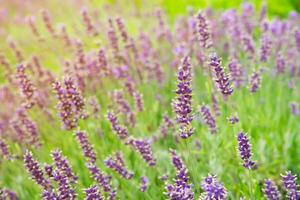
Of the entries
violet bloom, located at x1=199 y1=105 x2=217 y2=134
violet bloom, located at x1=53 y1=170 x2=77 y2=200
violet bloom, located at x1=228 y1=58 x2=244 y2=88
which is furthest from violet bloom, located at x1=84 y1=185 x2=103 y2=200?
violet bloom, located at x1=228 y1=58 x2=244 y2=88

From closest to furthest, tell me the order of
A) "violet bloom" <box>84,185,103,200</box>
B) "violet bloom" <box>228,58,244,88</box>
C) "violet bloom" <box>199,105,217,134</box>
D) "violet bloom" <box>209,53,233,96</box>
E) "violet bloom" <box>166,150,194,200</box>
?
1. "violet bloom" <box>166,150,194,200</box>
2. "violet bloom" <box>84,185,103,200</box>
3. "violet bloom" <box>209,53,233,96</box>
4. "violet bloom" <box>199,105,217,134</box>
5. "violet bloom" <box>228,58,244,88</box>

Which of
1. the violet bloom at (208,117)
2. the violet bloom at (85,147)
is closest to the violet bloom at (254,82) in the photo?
the violet bloom at (208,117)

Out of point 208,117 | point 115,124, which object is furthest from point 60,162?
point 208,117

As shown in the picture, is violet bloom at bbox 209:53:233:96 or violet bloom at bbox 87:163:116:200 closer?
violet bloom at bbox 209:53:233:96

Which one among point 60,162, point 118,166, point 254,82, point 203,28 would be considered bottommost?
point 60,162

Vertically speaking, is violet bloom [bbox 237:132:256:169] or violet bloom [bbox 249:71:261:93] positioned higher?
violet bloom [bbox 249:71:261:93]

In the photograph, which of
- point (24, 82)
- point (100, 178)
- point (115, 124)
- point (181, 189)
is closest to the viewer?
point (181, 189)

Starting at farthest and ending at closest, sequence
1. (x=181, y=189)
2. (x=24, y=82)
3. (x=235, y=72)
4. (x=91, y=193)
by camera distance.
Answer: (x=235, y=72) < (x=24, y=82) < (x=91, y=193) < (x=181, y=189)

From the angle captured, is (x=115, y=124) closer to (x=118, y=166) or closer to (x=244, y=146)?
(x=118, y=166)

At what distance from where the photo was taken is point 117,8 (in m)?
8.11

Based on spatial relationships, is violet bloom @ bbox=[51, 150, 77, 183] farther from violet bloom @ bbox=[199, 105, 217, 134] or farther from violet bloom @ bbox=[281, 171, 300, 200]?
violet bloom @ bbox=[281, 171, 300, 200]

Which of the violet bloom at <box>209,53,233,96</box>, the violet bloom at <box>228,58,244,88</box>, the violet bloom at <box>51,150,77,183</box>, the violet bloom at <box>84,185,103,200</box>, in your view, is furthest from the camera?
the violet bloom at <box>228,58,244,88</box>

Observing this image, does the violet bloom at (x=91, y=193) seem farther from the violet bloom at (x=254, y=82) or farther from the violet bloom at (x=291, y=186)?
the violet bloom at (x=254, y=82)

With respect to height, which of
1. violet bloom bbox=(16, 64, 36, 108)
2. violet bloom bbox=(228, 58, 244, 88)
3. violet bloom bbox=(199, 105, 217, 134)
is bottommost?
violet bloom bbox=(199, 105, 217, 134)
